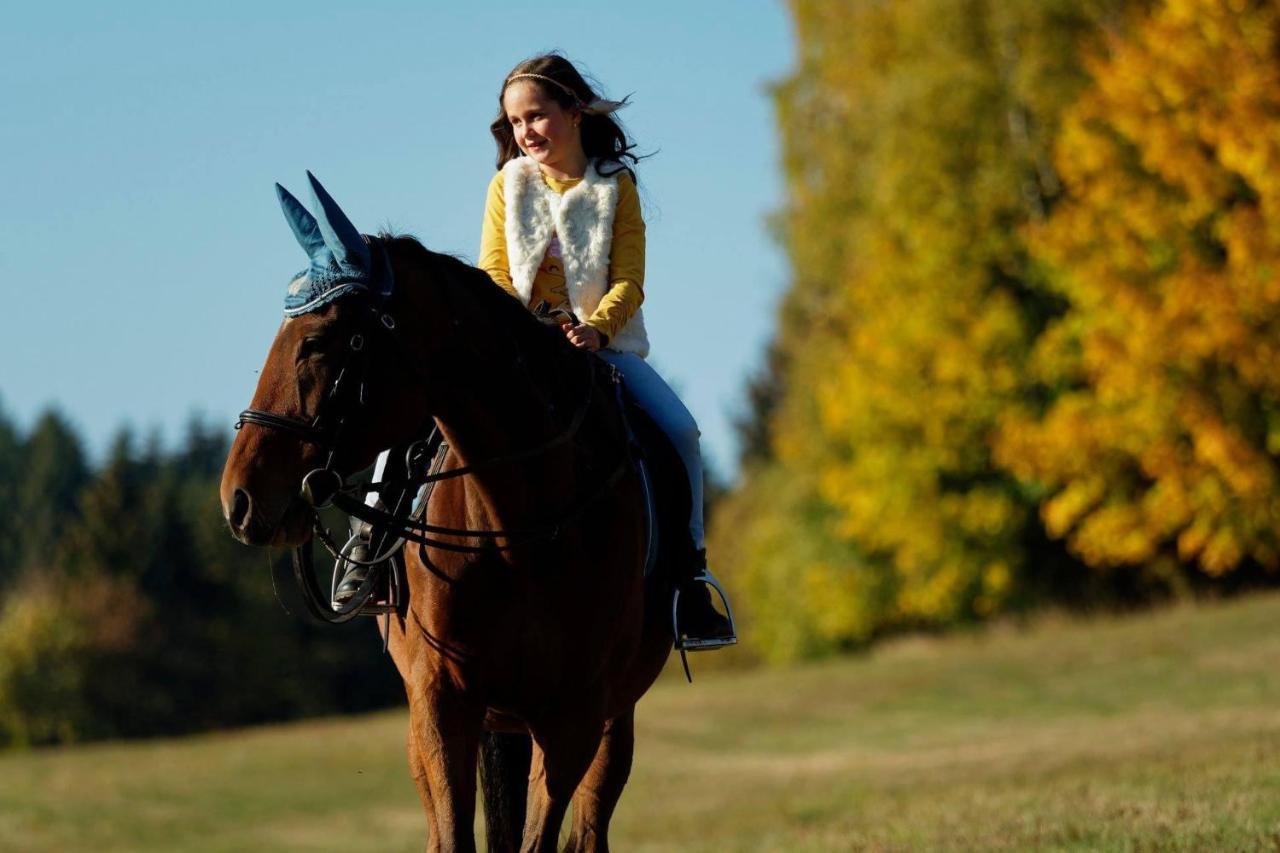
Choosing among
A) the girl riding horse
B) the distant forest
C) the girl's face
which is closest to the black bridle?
the girl riding horse

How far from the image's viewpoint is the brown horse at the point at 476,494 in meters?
5.91

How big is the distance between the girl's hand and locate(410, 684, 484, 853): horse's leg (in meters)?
1.37

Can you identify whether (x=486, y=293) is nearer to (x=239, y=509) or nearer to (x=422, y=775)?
(x=239, y=509)

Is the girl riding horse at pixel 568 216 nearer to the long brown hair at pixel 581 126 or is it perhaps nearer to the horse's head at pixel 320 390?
the long brown hair at pixel 581 126

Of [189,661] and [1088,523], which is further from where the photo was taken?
[189,661]

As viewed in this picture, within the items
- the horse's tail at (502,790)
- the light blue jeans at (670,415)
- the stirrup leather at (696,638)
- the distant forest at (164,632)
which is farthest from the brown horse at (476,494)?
the distant forest at (164,632)

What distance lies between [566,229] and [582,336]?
66cm

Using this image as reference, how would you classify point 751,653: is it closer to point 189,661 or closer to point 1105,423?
point 189,661

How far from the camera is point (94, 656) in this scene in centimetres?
4709

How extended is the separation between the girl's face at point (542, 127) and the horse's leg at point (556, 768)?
2.24 metres

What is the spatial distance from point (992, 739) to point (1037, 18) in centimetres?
1579

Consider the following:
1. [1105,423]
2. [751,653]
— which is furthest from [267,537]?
[751,653]

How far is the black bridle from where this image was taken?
582 centimetres

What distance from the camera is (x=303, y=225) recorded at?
607cm
